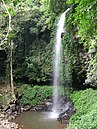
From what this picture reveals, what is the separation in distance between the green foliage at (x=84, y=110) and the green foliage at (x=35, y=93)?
1249 mm

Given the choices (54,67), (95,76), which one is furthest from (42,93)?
(95,76)

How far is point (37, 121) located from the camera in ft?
29.2

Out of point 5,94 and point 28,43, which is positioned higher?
point 28,43

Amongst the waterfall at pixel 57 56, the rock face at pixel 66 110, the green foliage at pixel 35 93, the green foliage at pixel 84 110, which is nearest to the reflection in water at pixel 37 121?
the rock face at pixel 66 110

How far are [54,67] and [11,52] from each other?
7.18ft

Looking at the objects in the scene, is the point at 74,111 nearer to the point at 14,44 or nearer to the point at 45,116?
the point at 45,116

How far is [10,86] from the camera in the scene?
40.0ft

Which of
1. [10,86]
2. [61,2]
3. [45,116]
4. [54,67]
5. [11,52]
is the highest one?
[61,2]

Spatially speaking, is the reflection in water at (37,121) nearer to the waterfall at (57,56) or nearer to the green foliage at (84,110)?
the green foliage at (84,110)

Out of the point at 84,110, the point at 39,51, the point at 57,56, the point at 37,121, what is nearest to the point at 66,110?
the point at 84,110

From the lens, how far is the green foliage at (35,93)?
1105cm

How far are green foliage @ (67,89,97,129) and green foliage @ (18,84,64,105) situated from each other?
1.25 metres

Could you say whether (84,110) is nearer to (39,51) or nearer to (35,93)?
(35,93)

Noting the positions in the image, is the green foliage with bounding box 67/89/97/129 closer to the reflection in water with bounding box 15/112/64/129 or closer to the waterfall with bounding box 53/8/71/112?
the reflection in water with bounding box 15/112/64/129
